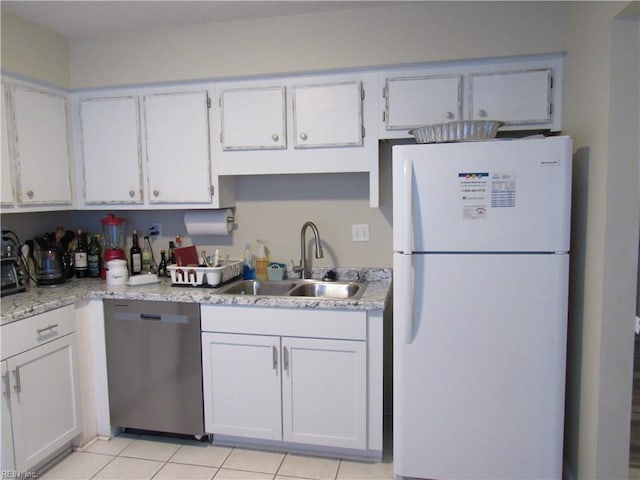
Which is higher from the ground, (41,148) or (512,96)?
(512,96)

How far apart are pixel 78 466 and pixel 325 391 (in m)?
1.34

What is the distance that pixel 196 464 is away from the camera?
7.45 feet

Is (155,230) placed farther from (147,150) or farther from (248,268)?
(248,268)

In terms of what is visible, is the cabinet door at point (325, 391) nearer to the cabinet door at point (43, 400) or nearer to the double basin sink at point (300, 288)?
the double basin sink at point (300, 288)

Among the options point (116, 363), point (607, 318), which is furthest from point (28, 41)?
point (607, 318)

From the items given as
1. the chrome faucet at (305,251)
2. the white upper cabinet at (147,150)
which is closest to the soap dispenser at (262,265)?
the chrome faucet at (305,251)

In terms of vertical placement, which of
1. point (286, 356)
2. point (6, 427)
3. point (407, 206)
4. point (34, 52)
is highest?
point (34, 52)

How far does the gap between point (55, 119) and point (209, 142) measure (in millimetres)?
938

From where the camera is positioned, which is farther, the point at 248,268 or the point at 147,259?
the point at 147,259

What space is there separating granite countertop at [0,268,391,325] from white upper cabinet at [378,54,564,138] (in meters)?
0.85

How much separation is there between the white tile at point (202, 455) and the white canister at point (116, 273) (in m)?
1.00

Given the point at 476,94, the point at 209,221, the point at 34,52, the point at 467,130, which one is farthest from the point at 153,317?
the point at 476,94

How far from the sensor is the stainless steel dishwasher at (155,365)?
7.68ft

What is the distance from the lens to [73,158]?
2719mm
